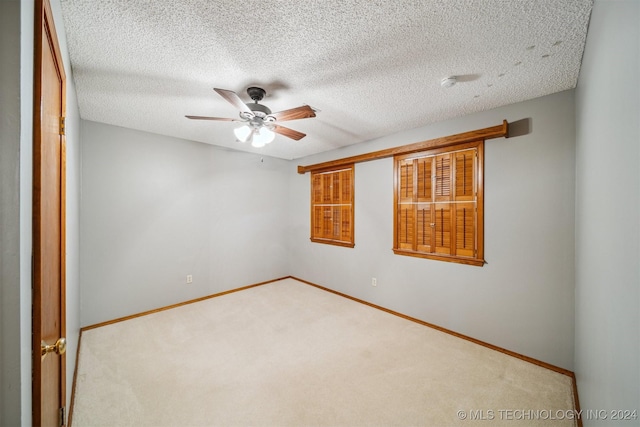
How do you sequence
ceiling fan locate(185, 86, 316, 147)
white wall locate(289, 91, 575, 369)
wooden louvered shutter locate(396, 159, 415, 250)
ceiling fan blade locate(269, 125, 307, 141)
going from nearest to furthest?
ceiling fan locate(185, 86, 316, 147) < white wall locate(289, 91, 575, 369) < ceiling fan blade locate(269, 125, 307, 141) < wooden louvered shutter locate(396, 159, 415, 250)

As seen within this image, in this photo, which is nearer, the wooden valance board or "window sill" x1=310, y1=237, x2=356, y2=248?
the wooden valance board

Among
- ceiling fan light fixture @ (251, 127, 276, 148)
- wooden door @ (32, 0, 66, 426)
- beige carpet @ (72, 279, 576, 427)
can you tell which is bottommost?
beige carpet @ (72, 279, 576, 427)

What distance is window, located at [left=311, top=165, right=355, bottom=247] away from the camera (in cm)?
406

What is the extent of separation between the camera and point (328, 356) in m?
2.43

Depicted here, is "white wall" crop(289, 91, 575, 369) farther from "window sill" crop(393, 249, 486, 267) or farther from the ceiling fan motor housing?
the ceiling fan motor housing

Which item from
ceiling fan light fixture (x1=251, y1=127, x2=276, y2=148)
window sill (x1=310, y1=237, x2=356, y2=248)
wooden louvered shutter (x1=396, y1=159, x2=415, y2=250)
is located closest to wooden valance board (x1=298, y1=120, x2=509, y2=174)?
wooden louvered shutter (x1=396, y1=159, x2=415, y2=250)

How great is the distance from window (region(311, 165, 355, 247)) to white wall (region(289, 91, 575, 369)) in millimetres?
850

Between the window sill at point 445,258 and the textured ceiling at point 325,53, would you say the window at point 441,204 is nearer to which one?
the window sill at point 445,258

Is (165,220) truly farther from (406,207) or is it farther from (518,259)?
(518,259)

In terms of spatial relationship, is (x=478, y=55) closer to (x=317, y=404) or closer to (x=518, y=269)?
(x=518, y=269)

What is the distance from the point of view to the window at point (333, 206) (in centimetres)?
406

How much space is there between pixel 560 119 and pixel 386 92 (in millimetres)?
1590

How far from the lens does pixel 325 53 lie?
5.70ft

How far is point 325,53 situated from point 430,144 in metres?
1.80
